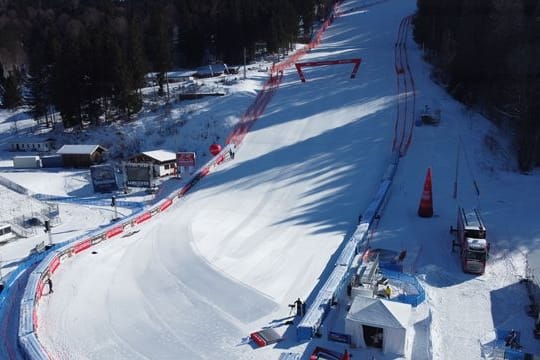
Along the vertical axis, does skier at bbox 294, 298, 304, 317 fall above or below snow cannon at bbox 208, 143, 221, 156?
below

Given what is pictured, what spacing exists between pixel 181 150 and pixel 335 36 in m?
40.2

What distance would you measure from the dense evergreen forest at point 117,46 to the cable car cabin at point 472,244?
29.4 meters

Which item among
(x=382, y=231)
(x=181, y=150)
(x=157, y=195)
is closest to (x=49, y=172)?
(x=181, y=150)

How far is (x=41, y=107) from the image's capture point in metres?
43.4

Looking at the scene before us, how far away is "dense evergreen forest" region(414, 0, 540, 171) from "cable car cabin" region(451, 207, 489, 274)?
9.75m

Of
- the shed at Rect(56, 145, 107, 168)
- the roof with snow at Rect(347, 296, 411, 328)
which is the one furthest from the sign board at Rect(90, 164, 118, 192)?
the roof with snow at Rect(347, 296, 411, 328)

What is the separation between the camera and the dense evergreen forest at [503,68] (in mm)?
25453

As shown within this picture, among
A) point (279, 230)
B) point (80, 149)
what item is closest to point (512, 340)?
point (279, 230)

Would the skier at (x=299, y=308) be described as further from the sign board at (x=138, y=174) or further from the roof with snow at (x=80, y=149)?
the roof with snow at (x=80, y=149)

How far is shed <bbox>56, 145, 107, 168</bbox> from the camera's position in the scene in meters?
34.0

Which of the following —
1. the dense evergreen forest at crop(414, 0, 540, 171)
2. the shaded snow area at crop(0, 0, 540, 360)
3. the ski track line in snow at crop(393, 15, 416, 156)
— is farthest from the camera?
the ski track line in snow at crop(393, 15, 416, 156)

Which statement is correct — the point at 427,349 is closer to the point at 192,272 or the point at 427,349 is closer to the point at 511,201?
the point at 192,272

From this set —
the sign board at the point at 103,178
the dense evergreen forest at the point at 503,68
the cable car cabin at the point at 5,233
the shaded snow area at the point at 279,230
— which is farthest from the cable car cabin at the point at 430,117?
the cable car cabin at the point at 5,233

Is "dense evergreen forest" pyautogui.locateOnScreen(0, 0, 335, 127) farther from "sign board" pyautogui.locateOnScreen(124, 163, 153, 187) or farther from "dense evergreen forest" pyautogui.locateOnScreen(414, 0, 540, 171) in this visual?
"dense evergreen forest" pyautogui.locateOnScreen(414, 0, 540, 171)
